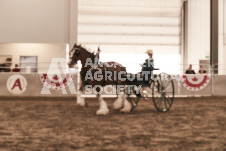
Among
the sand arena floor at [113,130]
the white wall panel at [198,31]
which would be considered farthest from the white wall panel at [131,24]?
the sand arena floor at [113,130]

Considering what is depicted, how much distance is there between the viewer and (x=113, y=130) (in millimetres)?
6016

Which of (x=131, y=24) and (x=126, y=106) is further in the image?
(x=131, y=24)

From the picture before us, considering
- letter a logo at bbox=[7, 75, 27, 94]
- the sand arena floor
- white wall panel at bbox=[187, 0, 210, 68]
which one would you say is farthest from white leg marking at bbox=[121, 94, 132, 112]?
white wall panel at bbox=[187, 0, 210, 68]

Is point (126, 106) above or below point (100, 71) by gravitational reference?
below

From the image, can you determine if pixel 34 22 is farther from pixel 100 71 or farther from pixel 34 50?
pixel 100 71

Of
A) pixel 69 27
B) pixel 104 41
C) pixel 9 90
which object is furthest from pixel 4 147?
pixel 104 41

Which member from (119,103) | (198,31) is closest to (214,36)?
(198,31)

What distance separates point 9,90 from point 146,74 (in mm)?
7300

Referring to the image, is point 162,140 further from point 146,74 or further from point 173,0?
point 173,0

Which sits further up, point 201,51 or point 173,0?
point 173,0

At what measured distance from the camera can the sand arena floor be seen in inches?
188

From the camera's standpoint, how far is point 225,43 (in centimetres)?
2255

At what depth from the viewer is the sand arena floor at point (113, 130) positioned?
15.6 feet

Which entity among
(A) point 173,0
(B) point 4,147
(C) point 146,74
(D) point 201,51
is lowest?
(B) point 4,147
